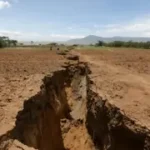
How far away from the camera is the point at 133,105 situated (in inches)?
392

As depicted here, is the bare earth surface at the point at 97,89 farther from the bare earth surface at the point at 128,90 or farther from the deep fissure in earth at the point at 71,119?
A: the deep fissure in earth at the point at 71,119

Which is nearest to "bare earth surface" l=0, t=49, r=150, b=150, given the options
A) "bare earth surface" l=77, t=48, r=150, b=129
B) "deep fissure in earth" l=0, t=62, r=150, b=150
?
"bare earth surface" l=77, t=48, r=150, b=129

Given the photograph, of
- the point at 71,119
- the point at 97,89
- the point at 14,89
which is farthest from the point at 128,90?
the point at 71,119

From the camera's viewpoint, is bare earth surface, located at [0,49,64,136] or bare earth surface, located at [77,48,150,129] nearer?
bare earth surface, located at [0,49,64,136]

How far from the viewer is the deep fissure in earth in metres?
8.93


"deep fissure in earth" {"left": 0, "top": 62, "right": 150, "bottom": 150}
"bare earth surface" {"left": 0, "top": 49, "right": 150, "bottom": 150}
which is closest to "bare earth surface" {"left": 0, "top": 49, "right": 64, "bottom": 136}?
"bare earth surface" {"left": 0, "top": 49, "right": 150, "bottom": 150}

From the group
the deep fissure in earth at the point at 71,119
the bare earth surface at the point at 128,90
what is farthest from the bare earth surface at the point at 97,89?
the deep fissure in earth at the point at 71,119

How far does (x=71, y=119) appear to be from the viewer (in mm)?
16188

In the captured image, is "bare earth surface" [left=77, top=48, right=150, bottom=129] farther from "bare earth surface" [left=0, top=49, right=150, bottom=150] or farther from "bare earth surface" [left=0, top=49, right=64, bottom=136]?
"bare earth surface" [left=0, top=49, right=64, bottom=136]

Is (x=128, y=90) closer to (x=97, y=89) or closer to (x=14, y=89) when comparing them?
(x=97, y=89)

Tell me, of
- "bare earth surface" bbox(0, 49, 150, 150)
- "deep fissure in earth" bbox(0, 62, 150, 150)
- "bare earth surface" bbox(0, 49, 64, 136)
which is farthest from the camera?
"bare earth surface" bbox(0, 49, 150, 150)

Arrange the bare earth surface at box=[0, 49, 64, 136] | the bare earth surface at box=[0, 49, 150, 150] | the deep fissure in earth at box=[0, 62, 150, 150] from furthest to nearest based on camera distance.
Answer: the bare earth surface at box=[0, 49, 150, 150]
the deep fissure in earth at box=[0, 62, 150, 150]
the bare earth surface at box=[0, 49, 64, 136]

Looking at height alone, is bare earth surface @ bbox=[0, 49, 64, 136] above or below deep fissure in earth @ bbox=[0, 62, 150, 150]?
above

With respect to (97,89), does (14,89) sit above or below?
above
